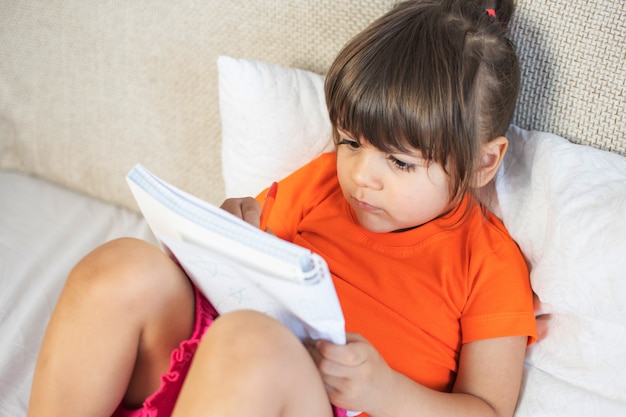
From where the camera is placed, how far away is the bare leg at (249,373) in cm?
59

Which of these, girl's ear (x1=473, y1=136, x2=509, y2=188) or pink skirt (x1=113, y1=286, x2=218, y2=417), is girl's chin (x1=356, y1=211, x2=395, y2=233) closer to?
girl's ear (x1=473, y1=136, x2=509, y2=188)

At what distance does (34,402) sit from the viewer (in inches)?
28.5

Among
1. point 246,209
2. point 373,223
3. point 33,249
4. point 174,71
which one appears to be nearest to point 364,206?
point 373,223

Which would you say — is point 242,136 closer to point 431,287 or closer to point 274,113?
point 274,113

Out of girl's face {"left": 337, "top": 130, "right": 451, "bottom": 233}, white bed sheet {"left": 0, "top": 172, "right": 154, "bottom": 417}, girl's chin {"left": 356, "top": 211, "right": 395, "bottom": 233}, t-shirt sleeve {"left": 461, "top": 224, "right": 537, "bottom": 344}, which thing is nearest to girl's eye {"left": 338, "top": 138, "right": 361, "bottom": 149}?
girl's face {"left": 337, "top": 130, "right": 451, "bottom": 233}

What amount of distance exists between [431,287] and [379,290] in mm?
68

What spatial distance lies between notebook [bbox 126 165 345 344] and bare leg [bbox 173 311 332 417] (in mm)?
34

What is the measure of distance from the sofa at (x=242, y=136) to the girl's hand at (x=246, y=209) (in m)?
0.14

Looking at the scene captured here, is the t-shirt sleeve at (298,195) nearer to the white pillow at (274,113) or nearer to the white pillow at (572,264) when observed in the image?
the white pillow at (274,113)

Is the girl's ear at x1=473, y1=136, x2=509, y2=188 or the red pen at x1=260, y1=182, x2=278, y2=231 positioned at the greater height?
the girl's ear at x1=473, y1=136, x2=509, y2=188

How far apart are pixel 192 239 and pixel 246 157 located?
1.29 ft

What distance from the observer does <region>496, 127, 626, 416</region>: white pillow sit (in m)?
0.79

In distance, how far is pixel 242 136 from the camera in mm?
1007

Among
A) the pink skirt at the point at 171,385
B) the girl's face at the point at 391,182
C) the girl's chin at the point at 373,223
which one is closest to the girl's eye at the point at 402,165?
the girl's face at the point at 391,182
